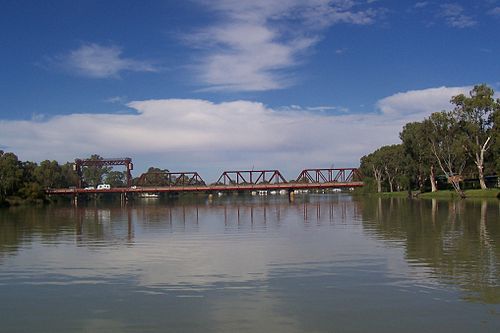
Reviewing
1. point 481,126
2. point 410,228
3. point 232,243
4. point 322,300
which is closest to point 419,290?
point 322,300

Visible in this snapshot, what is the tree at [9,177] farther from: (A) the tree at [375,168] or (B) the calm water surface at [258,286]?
(B) the calm water surface at [258,286]

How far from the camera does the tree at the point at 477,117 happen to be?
3716 inches

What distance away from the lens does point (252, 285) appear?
1808cm

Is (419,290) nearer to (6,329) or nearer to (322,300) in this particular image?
(322,300)

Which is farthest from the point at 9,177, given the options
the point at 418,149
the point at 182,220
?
the point at 418,149

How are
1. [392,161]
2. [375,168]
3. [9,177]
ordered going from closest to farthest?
1. [9,177]
2. [392,161]
3. [375,168]

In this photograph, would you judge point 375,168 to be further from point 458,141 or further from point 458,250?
point 458,250

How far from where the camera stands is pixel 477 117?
96250 mm

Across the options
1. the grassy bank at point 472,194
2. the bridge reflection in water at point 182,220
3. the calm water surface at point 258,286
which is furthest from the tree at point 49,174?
the calm water surface at point 258,286

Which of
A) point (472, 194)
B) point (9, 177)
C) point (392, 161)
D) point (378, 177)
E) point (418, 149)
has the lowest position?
point (472, 194)

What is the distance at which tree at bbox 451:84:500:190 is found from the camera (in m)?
94.4

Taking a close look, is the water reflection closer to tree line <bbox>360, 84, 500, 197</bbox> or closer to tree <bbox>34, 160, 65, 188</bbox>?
tree line <bbox>360, 84, 500, 197</bbox>

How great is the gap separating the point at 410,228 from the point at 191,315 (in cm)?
2686

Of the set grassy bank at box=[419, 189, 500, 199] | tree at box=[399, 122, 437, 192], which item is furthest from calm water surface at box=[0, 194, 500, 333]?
tree at box=[399, 122, 437, 192]
